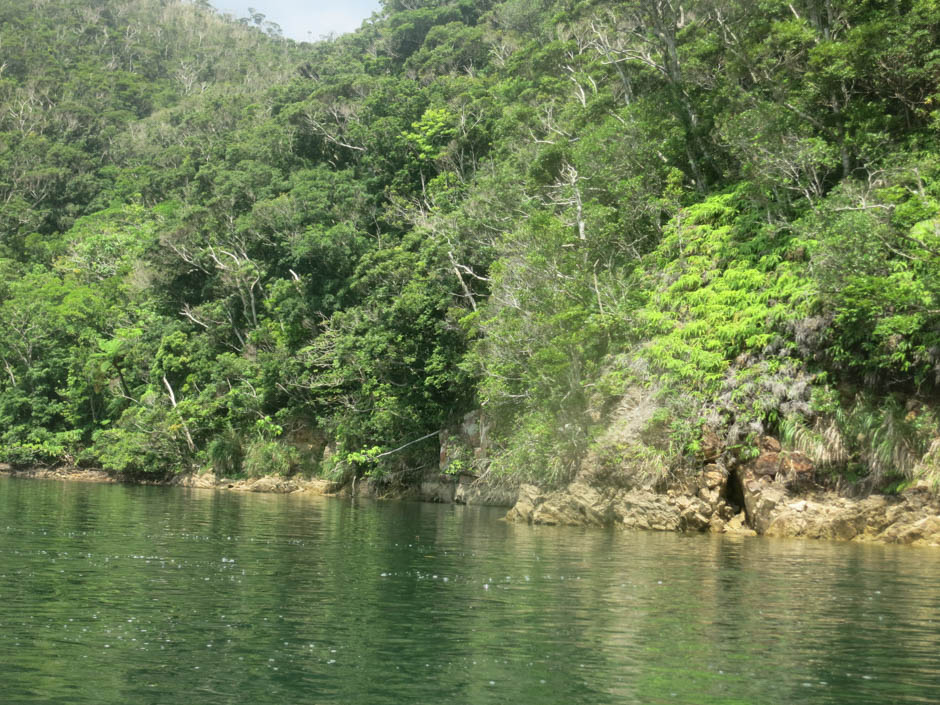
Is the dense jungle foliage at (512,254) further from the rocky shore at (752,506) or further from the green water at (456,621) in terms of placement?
the green water at (456,621)

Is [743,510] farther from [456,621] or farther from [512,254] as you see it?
[456,621]

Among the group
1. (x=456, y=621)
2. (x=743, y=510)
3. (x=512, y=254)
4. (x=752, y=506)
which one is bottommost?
(x=456, y=621)

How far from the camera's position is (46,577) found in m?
12.5

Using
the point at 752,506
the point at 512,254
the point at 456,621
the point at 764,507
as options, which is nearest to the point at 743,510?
the point at 752,506

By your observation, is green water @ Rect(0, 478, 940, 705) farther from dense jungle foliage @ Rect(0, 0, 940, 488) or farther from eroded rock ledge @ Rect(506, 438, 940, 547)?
dense jungle foliage @ Rect(0, 0, 940, 488)

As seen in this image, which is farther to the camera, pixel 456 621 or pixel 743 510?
pixel 743 510

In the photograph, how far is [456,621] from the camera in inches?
405

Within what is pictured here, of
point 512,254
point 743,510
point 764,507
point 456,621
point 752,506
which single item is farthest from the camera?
point 512,254

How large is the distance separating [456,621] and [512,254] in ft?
78.9

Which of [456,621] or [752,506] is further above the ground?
[752,506]

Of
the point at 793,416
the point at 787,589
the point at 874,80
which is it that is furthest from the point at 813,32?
the point at 787,589

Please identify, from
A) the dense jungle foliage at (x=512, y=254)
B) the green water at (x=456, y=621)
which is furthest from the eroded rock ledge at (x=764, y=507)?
the green water at (x=456, y=621)

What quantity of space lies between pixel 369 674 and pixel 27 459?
5005 cm

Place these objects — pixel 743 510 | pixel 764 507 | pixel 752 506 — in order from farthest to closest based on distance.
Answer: pixel 743 510 < pixel 752 506 < pixel 764 507
